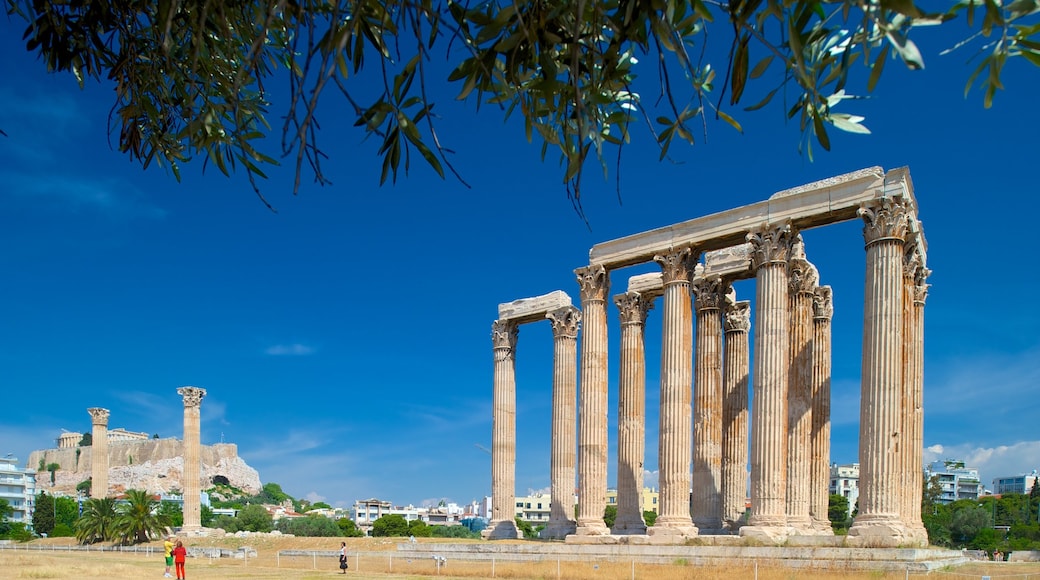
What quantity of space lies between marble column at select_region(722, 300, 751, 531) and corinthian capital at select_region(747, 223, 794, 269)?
6335mm

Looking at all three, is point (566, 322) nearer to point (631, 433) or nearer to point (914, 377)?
point (631, 433)

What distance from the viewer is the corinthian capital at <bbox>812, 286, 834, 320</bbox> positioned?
36.4 meters

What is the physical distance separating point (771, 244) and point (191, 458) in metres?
46.9

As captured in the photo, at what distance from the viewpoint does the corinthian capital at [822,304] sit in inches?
1432

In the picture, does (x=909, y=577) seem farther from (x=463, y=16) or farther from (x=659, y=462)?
(x=463, y=16)

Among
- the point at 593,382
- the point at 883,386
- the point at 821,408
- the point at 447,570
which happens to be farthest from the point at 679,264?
the point at 447,570

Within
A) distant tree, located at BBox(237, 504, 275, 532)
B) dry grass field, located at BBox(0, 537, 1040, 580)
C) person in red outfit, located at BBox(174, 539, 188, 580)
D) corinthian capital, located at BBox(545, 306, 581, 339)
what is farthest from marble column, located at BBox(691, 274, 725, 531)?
distant tree, located at BBox(237, 504, 275, 532)

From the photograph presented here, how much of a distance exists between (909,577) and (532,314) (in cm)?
2451

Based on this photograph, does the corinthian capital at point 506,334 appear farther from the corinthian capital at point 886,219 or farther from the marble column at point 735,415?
the corinthian capital at point 886,219

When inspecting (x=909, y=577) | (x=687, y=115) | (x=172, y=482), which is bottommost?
(x=172, y=482)

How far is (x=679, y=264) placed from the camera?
34.8 metres

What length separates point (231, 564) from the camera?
4666 cm

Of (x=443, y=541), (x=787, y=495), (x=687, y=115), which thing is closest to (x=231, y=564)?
(x=443, y=541)

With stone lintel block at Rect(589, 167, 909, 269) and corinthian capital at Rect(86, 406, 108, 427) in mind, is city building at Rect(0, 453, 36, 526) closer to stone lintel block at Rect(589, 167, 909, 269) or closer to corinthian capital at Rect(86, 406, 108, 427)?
corinthian capital at Rect(86, 406, 108, 427)
